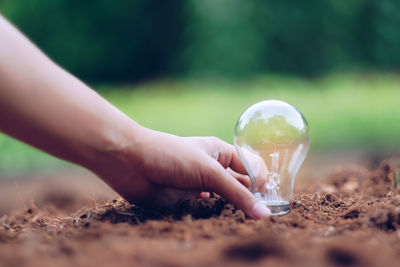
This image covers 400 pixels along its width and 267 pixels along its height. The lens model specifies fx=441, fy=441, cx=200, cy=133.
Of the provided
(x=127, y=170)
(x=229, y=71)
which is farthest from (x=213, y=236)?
(x=229, y=71)

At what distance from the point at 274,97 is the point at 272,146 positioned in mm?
7091

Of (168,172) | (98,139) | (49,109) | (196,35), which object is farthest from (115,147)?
(196,35)

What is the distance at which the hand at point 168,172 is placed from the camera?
2.08 meters

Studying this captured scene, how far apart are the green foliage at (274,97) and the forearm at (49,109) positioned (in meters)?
4.68

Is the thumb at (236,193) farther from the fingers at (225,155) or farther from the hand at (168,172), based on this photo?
the fingers at (225,155)

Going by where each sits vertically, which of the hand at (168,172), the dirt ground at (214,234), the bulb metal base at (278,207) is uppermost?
the hand at (168,172)

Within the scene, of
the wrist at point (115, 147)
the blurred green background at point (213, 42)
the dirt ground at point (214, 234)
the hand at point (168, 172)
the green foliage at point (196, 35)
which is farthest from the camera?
the green foliage at point (196, 35)

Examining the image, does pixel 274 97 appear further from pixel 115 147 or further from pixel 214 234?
pixel 214 234

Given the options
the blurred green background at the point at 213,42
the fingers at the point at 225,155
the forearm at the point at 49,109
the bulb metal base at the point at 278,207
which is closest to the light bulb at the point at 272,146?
the bulb metal base at the point at 278,207

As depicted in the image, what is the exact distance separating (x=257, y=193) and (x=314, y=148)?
4.98 m

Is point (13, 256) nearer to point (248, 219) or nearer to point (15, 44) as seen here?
point (15, 44)

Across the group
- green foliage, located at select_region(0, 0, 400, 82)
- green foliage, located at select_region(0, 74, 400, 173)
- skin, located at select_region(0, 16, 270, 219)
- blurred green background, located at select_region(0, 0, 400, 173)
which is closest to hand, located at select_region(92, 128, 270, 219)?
skin, located at select_region(0, 16, 270, 219)

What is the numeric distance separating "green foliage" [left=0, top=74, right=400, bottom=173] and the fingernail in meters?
4.59

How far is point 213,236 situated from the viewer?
5.47 feet
